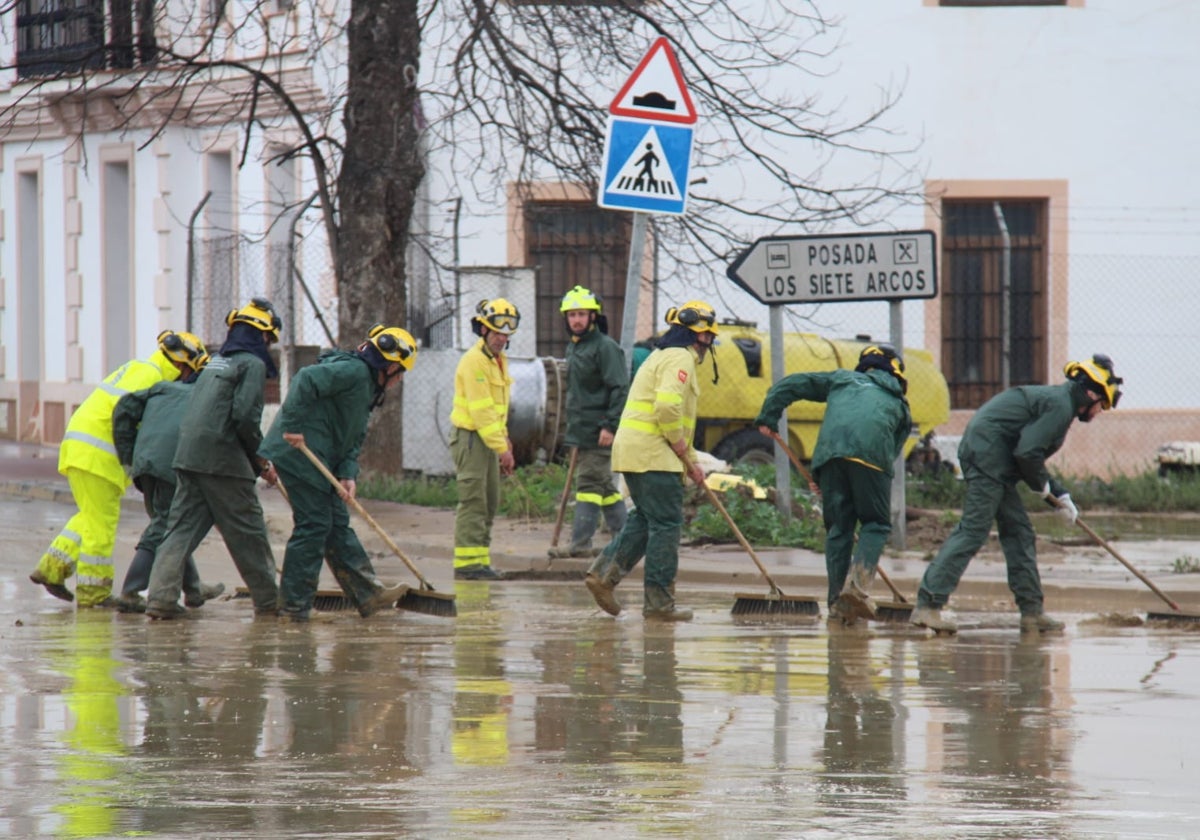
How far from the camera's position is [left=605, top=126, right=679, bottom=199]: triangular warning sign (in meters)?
11.4

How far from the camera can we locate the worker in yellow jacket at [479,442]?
38.5 feet

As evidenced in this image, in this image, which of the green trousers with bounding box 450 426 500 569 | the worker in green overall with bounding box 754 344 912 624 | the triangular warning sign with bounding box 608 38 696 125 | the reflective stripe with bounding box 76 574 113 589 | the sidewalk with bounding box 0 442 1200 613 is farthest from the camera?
the green trousers with bounding box 450 426 500 569

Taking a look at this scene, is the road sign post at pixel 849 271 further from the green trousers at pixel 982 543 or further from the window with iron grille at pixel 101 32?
the window with iron grille at pixel 101 32

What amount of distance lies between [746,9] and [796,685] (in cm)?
1422

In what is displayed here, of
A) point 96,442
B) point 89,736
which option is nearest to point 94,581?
point 96,442

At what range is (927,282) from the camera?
13.0 metres

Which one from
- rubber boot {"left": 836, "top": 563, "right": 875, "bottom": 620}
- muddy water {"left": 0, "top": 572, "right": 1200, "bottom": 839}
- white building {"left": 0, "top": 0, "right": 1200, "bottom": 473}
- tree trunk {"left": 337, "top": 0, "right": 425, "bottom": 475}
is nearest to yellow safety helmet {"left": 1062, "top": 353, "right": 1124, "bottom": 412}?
muddy water {"left": 0, "top": 572, "right": 1200, "bottom": 839}

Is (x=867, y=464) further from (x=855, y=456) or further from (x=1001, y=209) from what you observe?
(x=1001, y=209)

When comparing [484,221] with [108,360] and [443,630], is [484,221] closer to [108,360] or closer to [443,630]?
[108,360]

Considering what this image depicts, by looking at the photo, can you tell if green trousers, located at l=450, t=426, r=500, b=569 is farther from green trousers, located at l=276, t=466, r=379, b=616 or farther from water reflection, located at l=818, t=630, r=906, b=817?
water reflection, located at l=818, t=630, r=906, b=817

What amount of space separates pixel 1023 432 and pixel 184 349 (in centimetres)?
439

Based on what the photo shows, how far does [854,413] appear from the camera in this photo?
9.67m

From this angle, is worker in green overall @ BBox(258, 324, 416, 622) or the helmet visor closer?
worker in green overall @ BBox(258, 324, 416, 622)

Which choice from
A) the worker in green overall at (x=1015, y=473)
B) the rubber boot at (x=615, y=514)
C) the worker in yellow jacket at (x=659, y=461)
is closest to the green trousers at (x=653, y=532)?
the worker in yellow jacket at (x=659, y=461)
